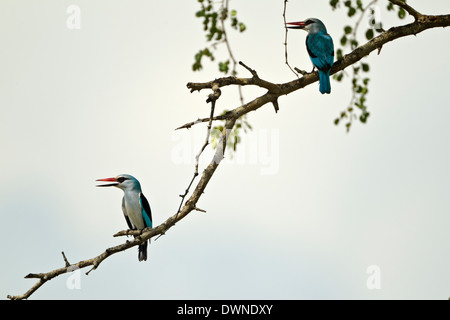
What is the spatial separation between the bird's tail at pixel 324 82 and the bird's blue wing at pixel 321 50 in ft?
0.15

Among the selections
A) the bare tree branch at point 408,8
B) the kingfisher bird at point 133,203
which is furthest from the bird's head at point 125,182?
the bare tree branch at point 408,8

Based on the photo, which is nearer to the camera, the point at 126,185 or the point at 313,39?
the point at 313,39

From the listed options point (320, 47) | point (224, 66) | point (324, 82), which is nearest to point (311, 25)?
point (320, 47)

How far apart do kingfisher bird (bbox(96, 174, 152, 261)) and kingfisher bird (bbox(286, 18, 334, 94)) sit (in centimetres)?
216

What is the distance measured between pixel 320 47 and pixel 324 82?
2.26ft

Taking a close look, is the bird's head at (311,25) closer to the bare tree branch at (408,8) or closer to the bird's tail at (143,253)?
the bare tree branch at (408,8)

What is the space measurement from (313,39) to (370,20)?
4.37ft

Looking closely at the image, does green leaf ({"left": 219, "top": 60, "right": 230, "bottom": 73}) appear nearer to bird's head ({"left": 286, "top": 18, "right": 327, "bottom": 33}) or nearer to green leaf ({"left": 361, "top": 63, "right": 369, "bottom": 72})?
green leaf ({"left": 361, "top": 63, "right": 369, "bottom": 72})

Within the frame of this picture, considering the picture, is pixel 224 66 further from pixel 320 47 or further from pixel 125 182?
pixel 125 182

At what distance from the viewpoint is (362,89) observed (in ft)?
17.7

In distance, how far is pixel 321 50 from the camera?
5848mm
